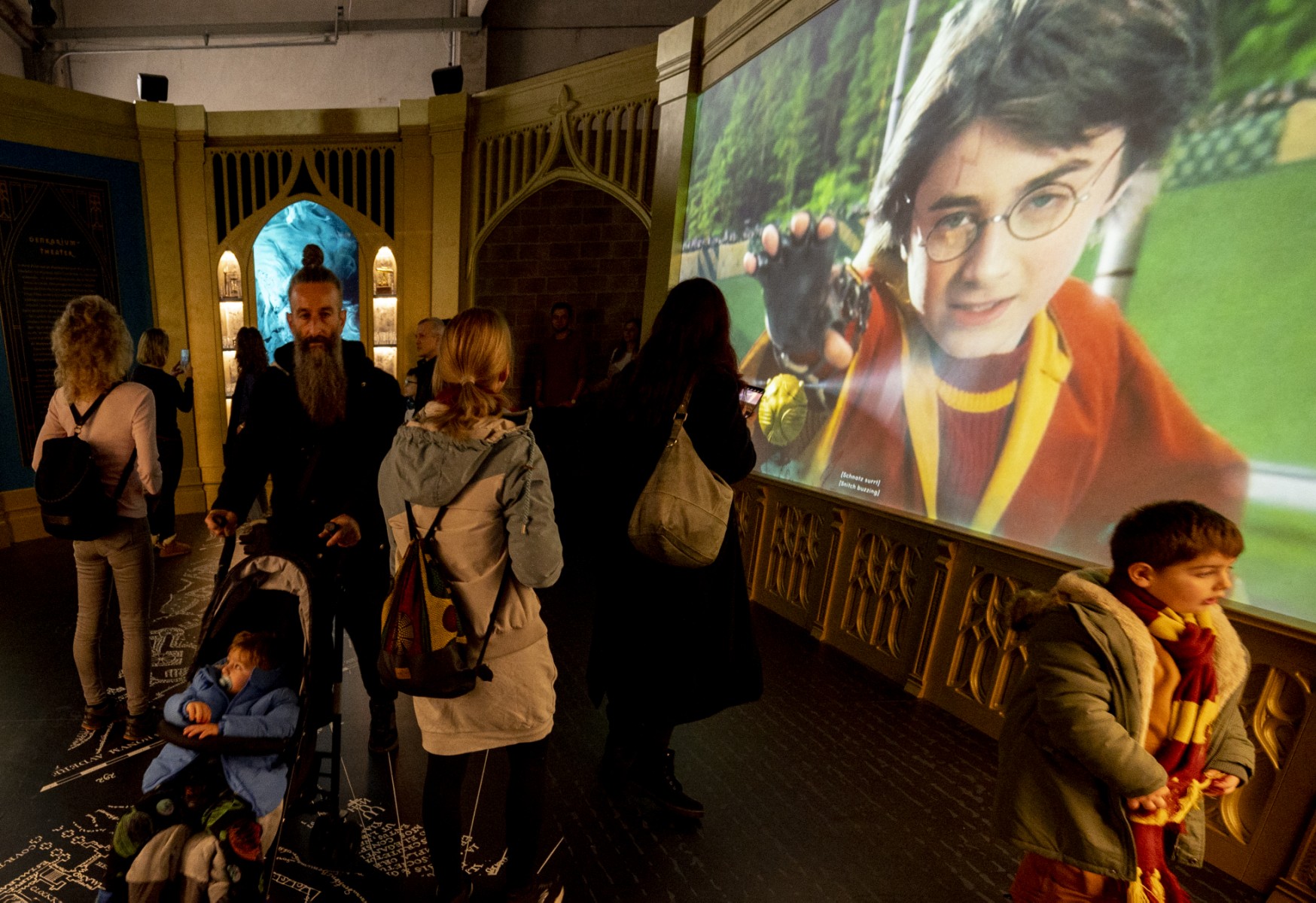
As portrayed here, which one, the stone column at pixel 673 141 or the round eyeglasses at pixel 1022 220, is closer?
the round eyeglasses at pixel 1022 220

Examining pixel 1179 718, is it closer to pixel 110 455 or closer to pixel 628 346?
pixel 110 455

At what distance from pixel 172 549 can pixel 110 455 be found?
9.62ft

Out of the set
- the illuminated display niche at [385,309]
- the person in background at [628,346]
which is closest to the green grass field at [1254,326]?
the person in background at [628,346]

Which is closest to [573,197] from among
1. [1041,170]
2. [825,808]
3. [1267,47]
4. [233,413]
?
[233,413]

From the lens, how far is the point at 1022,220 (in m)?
2.58

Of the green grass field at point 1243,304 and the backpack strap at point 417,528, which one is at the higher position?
the green grass field at point 1243,304

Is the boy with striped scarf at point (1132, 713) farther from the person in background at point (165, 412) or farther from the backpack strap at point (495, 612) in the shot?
the person in background at point (165, 412)

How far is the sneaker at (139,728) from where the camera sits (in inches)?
94.7

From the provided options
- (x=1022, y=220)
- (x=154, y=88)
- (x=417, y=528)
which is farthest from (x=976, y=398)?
(x=154, y=88)

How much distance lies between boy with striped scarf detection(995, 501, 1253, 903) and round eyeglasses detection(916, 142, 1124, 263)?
5.70 ft

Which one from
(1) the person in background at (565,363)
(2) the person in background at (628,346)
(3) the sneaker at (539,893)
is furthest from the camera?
(1) the person in background at (565,363)

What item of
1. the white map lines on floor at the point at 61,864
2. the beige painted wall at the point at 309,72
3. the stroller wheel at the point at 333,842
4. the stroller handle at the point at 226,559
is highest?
the beige painted wall at the point at 309,72

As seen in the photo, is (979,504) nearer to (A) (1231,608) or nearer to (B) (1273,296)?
(A) (1231,608)

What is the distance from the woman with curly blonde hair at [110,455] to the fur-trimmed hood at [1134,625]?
9.24 feet
